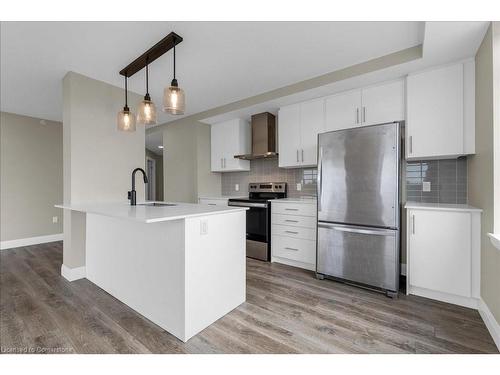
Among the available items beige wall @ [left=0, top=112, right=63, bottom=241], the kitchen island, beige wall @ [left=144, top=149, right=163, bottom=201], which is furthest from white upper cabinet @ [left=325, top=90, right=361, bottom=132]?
beige wall @ [left=144, top=149, right=163, bottom=201]

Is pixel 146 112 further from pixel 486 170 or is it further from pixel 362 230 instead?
pixel 486 170

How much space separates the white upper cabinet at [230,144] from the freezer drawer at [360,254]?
6.43ft

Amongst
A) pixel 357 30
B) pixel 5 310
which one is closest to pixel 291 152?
pixel 357 30

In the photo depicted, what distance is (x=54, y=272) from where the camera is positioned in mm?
2926

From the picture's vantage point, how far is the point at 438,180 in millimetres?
2551

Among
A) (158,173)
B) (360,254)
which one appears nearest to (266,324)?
(360,254)

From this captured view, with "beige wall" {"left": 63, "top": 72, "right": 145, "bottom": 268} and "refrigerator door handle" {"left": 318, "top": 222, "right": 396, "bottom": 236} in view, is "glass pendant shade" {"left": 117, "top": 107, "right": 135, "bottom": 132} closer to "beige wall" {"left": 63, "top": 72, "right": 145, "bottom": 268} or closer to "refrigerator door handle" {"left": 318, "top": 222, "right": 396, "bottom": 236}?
"beige wall" {"left": 63, "top": 72, "right": 145, "bottom": 268}

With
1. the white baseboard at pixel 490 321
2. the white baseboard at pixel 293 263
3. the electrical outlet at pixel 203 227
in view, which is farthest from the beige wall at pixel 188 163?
the white baseboard at pixel 490 321

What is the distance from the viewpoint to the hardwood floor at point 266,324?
154cm

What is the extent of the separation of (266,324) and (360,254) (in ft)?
4.03

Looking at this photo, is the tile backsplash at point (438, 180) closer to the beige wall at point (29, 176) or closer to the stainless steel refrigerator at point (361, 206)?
Result: the stainless steel refrigerator at point (361, 206)

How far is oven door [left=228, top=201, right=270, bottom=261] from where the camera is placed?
3326mm

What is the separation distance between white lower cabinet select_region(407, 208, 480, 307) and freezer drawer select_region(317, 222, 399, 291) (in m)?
0.18
